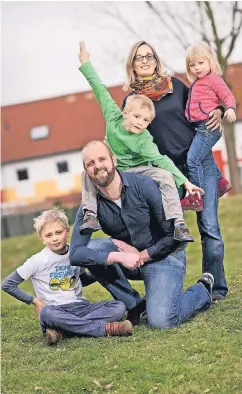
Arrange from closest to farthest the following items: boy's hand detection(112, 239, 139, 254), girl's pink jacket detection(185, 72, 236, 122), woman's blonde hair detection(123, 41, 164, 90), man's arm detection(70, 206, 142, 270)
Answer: man's arm detection(70, 206, 142, 270)
boy's hand detection(112, 239, 139, 254)
woman's blonde hair detection(123, 41, 164, 90)
girl's pink jacket detection(185, 72, 236, 122)

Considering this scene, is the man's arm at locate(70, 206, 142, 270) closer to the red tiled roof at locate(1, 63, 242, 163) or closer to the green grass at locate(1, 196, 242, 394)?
Result: the green grass at locate(1, 196, 242, 394)

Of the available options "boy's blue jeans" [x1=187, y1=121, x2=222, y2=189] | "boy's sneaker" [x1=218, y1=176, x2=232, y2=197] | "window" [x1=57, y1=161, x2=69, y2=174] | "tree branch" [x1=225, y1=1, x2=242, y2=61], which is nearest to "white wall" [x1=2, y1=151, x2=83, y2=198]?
"window" [x1=57, y1=161, x2=69, y2=174]

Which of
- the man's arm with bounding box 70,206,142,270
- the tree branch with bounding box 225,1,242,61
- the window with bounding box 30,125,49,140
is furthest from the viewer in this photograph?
the window with bounding box 30,125,49,140

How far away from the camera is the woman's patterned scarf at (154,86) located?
6480mm

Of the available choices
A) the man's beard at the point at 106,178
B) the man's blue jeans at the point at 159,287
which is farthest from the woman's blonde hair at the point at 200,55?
the man's blue jeans at the point at 159,287

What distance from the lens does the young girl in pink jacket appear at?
6586 mm

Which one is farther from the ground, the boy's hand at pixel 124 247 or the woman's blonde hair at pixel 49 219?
the woman's blonde hair at pixel 49 219

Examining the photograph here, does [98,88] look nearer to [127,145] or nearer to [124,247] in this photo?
[127,145]

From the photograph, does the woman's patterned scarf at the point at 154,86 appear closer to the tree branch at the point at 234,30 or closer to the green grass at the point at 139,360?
the green grass at the point at 139,360

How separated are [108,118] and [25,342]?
169 centimetres

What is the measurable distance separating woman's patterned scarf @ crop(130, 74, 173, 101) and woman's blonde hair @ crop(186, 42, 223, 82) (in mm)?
262

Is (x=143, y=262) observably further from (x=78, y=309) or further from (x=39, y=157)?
(x=39, y=157)

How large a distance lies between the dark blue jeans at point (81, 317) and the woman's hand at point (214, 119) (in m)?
1.50

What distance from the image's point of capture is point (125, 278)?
6.35m
